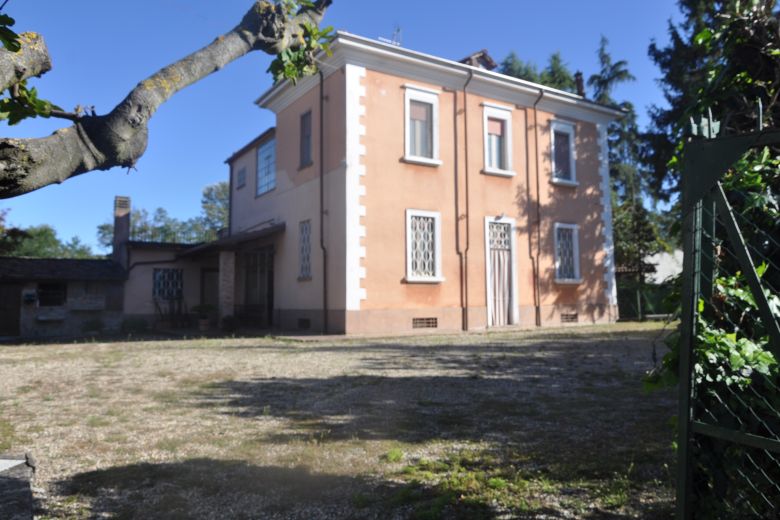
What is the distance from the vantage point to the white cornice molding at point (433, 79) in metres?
13.9

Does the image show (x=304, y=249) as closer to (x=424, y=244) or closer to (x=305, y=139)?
(x=305, y=139)

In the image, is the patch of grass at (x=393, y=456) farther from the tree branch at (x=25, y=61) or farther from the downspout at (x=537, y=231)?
the downspout at (x=537, y=231)

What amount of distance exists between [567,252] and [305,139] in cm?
892

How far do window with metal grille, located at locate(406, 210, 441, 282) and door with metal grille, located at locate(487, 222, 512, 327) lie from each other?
1794 mm

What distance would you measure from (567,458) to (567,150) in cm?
1600

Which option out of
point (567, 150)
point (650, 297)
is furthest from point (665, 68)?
point (650, 297)

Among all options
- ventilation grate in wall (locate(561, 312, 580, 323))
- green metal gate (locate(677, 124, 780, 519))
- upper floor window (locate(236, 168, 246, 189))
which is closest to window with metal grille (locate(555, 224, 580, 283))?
ventilation grate in wall (locate(561, 312, 580, 323))

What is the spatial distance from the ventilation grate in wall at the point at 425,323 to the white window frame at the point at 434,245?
1003 millimetres

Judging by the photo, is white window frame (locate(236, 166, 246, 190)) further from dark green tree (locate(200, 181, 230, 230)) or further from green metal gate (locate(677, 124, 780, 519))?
dark green tree (locate(200, 181, 230, 230))

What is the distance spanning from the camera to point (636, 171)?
3045cm

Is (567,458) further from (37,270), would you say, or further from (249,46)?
(37,270)

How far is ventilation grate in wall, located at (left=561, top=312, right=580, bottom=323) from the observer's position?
1706 centimetres

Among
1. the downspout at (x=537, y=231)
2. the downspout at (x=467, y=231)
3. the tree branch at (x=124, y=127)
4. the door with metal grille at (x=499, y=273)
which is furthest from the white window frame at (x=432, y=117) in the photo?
the tree branch at (x=124, y=127)

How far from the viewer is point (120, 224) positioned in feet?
71.1
